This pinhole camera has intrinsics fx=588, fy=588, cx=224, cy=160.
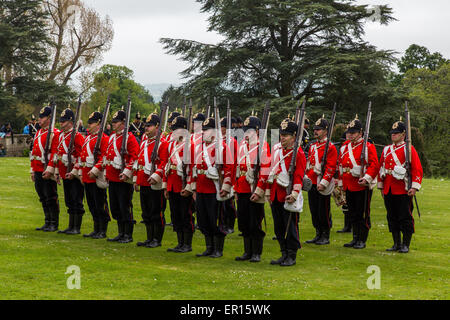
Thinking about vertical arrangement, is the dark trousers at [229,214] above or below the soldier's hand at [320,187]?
below

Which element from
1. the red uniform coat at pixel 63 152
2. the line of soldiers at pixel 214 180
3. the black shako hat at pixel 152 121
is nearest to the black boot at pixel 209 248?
the line of soldiers at pixel 214 180

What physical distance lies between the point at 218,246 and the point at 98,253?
1.92 metres

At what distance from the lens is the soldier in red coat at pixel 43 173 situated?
37.0ft

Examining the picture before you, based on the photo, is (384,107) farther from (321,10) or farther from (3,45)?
(3,45)

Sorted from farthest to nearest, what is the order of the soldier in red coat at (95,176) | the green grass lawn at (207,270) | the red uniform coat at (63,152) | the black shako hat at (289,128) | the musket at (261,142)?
the red uniform coat at (63,152) → the soldier in red coat at (95,176) → the musket at (261,142) → the black shako hat at (289,128) → the green grass lawn at (207,270)

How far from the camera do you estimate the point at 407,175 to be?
965 cm

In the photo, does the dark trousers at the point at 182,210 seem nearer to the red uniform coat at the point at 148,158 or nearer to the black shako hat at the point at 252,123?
the red uniform coat at the point at 148,158

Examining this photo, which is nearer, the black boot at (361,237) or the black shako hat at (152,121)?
the black shako hat at (152,121)

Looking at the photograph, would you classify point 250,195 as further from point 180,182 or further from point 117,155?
point 117,155

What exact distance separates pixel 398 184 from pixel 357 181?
31.5 inches

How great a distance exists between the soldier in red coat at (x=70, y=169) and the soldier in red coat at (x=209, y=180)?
9.55 ft

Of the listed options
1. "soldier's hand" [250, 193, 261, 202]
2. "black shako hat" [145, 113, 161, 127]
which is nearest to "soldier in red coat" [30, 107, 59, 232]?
"black shako hat" [145, 113, 161, 127]

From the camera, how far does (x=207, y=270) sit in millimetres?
8305
